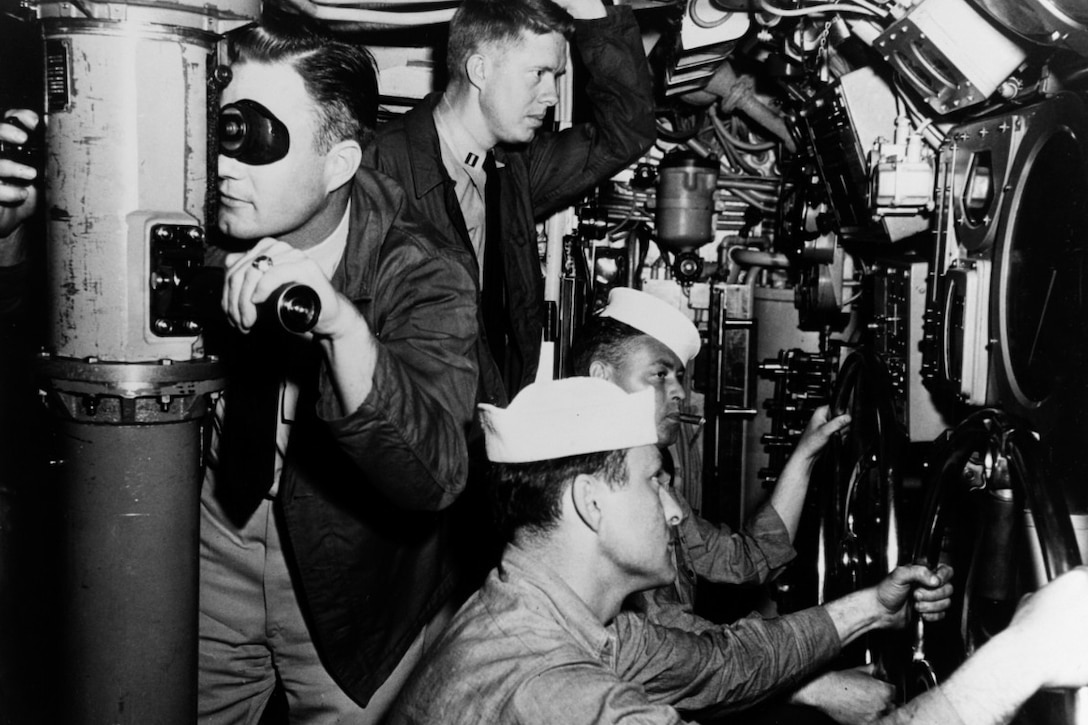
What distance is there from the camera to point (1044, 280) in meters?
2.46

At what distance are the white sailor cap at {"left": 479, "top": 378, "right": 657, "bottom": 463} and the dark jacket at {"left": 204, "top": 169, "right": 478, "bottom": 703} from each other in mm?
96

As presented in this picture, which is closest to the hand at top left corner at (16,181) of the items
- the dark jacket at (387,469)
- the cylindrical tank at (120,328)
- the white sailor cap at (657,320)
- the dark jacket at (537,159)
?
the cylindrical tank at (120,328)

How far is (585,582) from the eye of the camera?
1702 mm

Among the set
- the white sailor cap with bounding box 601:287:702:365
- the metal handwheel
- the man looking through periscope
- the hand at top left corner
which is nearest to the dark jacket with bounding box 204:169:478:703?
the man looking through periscope

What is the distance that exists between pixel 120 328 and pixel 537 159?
2.29 m

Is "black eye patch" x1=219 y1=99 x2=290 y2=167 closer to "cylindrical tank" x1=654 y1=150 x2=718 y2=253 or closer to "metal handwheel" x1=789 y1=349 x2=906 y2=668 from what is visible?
A: "metal handwheel" x1=789 y1=349 x2=906 y2=668

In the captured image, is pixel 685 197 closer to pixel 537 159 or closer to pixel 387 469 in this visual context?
pixel 537 159

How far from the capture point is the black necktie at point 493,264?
10.7 feet

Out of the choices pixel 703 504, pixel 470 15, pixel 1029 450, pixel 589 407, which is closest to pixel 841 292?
pixel 703 504

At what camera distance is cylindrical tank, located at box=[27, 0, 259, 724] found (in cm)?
141

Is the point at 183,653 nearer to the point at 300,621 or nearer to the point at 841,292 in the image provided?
the point at 300,621

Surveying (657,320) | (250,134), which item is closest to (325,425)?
(250,134)

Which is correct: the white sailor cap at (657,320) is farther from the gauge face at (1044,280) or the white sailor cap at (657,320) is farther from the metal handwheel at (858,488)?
the gauge face at (1044,280)

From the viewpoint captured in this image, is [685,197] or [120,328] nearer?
[120,328]
